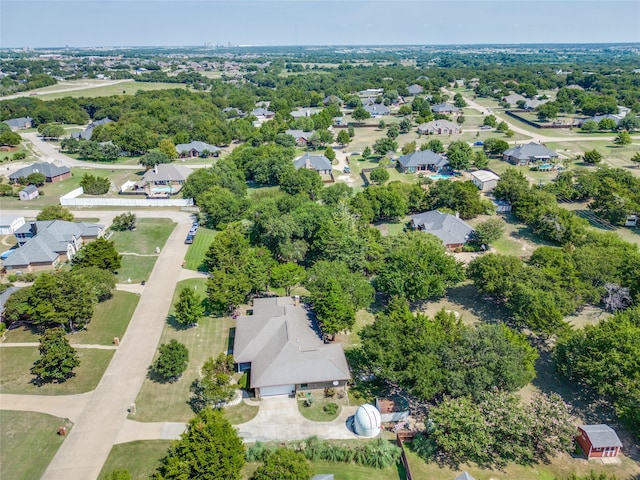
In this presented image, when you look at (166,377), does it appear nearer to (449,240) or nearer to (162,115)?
(449,240)

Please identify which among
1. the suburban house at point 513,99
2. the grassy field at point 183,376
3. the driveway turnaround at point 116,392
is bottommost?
the driveway turnaround at point 116,392

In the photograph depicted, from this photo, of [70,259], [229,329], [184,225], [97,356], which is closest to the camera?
[97,356]

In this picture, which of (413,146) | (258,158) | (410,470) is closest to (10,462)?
(410,470)

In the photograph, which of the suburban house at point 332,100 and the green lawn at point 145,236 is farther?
the suburban house at point 332,100

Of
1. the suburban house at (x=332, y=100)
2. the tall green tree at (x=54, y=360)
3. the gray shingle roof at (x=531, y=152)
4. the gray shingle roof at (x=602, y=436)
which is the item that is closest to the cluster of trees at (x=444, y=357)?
the gray shingle roof at (x=602, y=436)

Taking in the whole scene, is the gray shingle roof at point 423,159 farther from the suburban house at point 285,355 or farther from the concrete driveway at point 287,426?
the concrete driveway at point 287,426

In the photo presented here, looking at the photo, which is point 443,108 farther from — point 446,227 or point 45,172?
point 45,172
